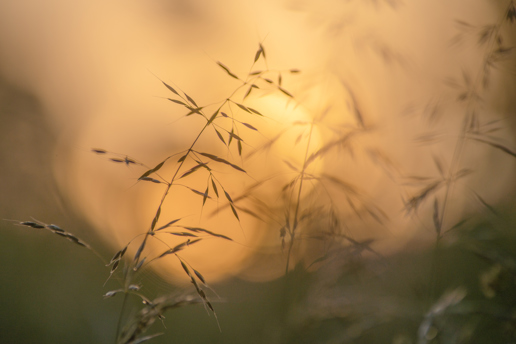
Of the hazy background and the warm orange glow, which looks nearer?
the warm orange glow

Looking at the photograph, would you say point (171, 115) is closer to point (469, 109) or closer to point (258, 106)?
point (258, 106)

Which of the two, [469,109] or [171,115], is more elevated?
[469,109]

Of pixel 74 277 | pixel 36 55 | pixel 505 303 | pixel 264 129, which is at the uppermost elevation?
pixel 36 55

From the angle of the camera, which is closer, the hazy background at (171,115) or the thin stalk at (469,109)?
the thin stalk at (469,109)

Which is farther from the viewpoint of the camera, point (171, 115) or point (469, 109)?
point (171, 115)

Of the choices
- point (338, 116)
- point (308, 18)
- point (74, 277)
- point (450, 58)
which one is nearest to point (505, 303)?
point (338, 116)

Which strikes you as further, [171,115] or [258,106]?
[171,115]

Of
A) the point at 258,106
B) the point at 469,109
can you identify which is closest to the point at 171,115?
the point at 258,106

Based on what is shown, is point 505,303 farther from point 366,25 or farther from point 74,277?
point 74,277
